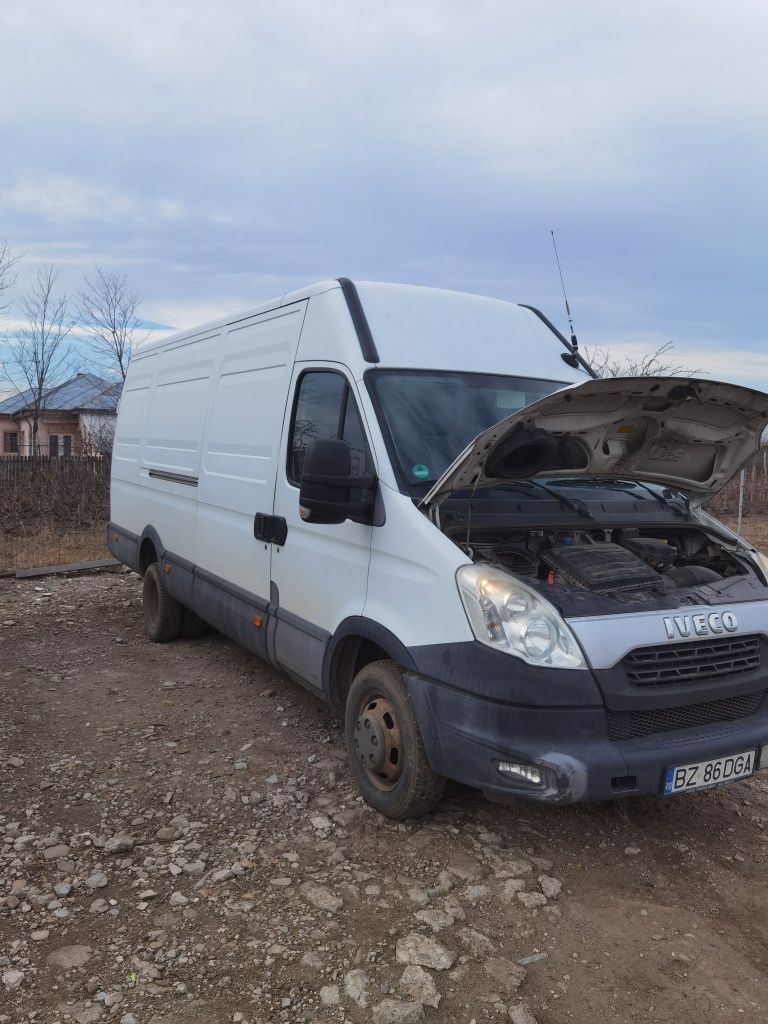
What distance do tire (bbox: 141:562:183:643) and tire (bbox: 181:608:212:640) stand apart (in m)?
0.04

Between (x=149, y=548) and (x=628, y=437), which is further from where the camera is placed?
(x=149, y=548)

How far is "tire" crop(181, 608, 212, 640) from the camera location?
275 inches

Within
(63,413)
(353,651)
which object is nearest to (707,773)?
(353,651)

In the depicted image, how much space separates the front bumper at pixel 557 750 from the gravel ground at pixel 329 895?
0.47 meters

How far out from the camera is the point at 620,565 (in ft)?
12.0

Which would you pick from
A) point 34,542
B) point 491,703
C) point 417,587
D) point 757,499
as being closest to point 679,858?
point 491,703

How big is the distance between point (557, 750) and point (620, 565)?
0.97 metres

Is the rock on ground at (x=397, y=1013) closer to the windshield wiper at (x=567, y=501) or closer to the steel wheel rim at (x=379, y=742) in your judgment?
the steel wheel rim at (x=379, y=742)

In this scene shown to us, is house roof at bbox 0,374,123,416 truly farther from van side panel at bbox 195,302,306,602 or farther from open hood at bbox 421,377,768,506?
open hood at bbox 421,377,768,506

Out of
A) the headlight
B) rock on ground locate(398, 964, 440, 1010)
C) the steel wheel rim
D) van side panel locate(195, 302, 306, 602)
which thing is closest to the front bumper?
the headlight

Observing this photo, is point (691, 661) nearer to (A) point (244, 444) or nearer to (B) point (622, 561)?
(B) point (622, 561)

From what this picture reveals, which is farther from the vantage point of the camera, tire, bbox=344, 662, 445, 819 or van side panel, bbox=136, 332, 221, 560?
van side panel, bbox=136, 332, 221, 560

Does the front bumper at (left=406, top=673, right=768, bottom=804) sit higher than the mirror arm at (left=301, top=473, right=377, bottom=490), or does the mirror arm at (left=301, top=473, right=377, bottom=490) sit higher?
the mirror arm at (left=301, top=473, right=377, bottom=490)

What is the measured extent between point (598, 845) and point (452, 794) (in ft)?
2.38
